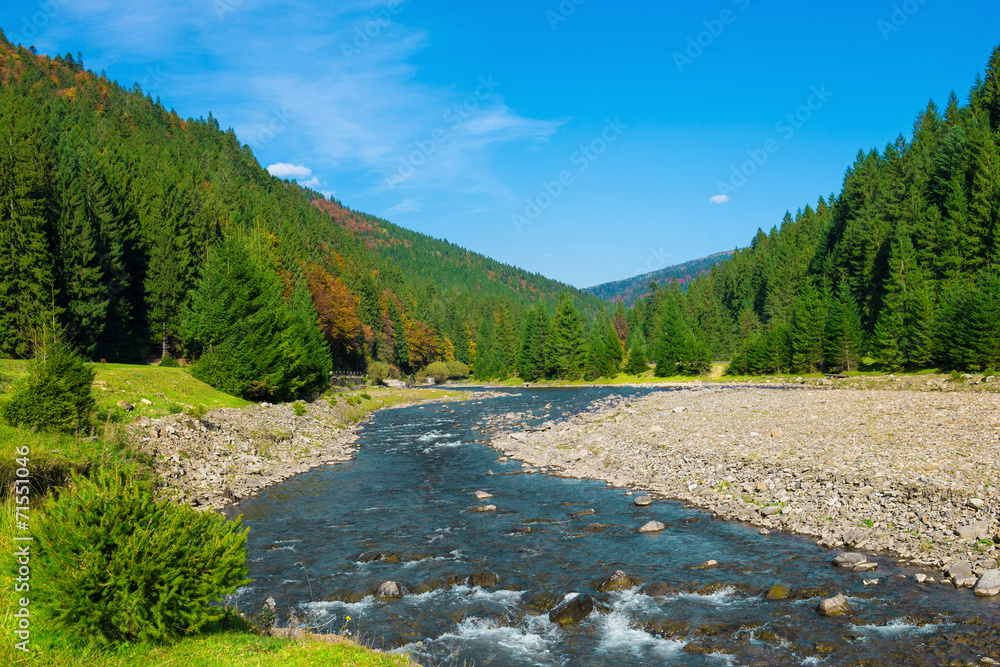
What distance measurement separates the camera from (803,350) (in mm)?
79500

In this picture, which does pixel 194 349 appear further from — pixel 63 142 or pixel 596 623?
pixel 596 623

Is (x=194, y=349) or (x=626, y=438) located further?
(x=194, y=349)

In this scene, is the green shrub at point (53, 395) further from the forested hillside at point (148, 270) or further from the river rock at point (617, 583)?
the river rock at point (617, 583)

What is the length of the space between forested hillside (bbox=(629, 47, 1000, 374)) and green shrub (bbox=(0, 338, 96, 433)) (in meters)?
67.3

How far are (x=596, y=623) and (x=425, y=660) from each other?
3.58 meters

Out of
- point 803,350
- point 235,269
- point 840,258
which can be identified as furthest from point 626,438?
point 840,258

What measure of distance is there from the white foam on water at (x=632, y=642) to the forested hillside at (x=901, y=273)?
57.4 metres

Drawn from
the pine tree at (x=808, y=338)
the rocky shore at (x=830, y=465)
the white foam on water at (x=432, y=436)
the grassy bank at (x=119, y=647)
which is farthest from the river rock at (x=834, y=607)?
the pine tree at (x=808, y=338)

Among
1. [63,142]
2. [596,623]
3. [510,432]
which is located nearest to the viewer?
[596,623]

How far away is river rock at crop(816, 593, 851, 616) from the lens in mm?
10320

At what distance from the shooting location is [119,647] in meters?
6.54

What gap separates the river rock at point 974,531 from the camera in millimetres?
12250

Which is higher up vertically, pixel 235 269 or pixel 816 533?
pixel 235 269

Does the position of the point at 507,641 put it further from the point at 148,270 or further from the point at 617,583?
the point at 148,270
